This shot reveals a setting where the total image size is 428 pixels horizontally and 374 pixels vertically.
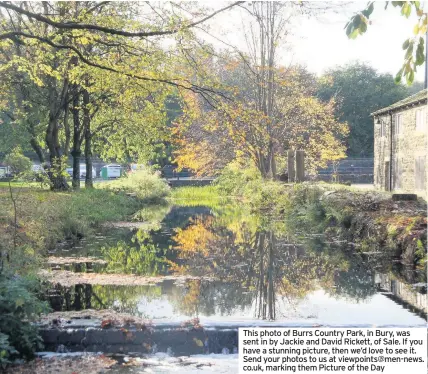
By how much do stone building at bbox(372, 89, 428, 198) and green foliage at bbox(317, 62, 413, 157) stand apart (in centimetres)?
1806

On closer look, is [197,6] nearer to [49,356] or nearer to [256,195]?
[49,356]

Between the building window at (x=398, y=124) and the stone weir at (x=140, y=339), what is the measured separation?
29204 millimetres

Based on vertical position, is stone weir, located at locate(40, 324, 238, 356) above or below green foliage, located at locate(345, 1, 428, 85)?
below

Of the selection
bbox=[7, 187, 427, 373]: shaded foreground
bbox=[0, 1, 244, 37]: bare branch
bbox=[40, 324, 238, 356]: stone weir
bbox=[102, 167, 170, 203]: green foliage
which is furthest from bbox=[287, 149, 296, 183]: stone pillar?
bbox=[40, 324, 238, 356]: stone weir

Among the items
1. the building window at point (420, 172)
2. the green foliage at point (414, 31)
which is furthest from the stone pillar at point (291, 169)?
the green foliage at point (414, 31)

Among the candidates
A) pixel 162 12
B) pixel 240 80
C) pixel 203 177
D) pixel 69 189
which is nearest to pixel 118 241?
pixel 162 12

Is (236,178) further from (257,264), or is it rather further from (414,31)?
(414,31)

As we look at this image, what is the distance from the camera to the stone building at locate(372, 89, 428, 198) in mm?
32344

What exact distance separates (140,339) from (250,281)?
457 cm

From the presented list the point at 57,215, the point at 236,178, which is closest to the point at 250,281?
the point at 57,215

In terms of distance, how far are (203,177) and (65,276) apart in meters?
41.0

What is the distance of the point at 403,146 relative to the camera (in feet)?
115

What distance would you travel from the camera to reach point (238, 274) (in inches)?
525

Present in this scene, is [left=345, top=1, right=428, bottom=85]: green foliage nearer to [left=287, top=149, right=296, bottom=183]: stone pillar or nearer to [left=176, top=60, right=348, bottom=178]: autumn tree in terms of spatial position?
[left=287, top=149, right=296, bottom=183]: stone pillar
